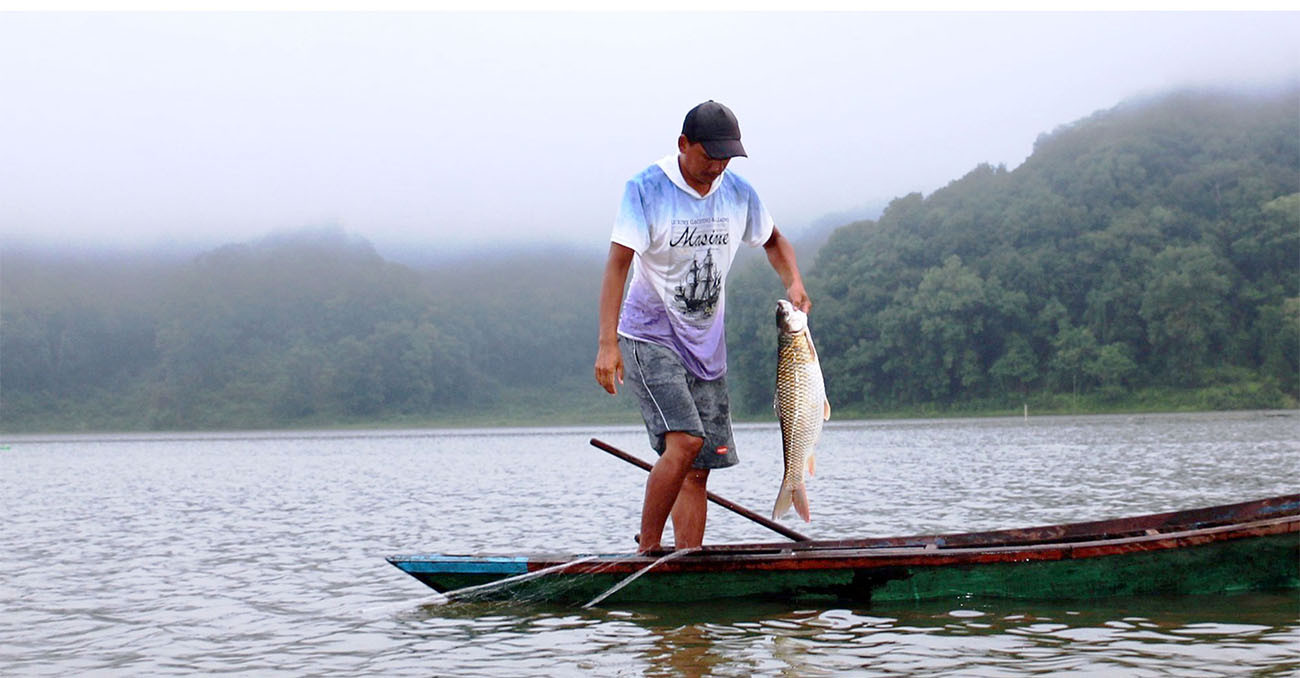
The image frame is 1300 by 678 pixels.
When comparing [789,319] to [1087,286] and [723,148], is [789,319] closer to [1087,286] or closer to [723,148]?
[723,148]

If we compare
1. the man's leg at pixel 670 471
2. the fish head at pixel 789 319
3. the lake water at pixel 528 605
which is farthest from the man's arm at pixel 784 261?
the lake water at pixel 528 605

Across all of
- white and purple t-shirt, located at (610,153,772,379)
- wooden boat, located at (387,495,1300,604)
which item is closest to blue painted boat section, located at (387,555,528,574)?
wooden boat, located at (387,495,1300,604)

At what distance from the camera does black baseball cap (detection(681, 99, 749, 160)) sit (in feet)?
23.0

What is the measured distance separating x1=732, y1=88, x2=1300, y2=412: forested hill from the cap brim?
254 ft

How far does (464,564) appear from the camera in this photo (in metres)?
8.19

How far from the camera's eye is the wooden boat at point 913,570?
296 inches

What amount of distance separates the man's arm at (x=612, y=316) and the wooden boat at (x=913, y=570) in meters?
1.24

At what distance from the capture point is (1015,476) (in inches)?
898

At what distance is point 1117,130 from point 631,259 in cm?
11727

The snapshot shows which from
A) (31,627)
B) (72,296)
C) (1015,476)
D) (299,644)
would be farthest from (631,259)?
(72,296)

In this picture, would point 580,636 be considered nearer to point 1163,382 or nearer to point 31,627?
point 31,627

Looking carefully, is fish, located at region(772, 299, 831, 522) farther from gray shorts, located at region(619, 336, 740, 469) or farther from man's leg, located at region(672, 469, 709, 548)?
man's leg, located at region(672, 469, 709, 548)

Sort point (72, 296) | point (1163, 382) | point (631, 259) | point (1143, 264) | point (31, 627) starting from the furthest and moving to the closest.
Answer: point (72, 296) → point (1143, 264) → point (1163, 382) → point (31, 627) → point (631, 259)

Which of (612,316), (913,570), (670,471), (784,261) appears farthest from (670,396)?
(913,570)
